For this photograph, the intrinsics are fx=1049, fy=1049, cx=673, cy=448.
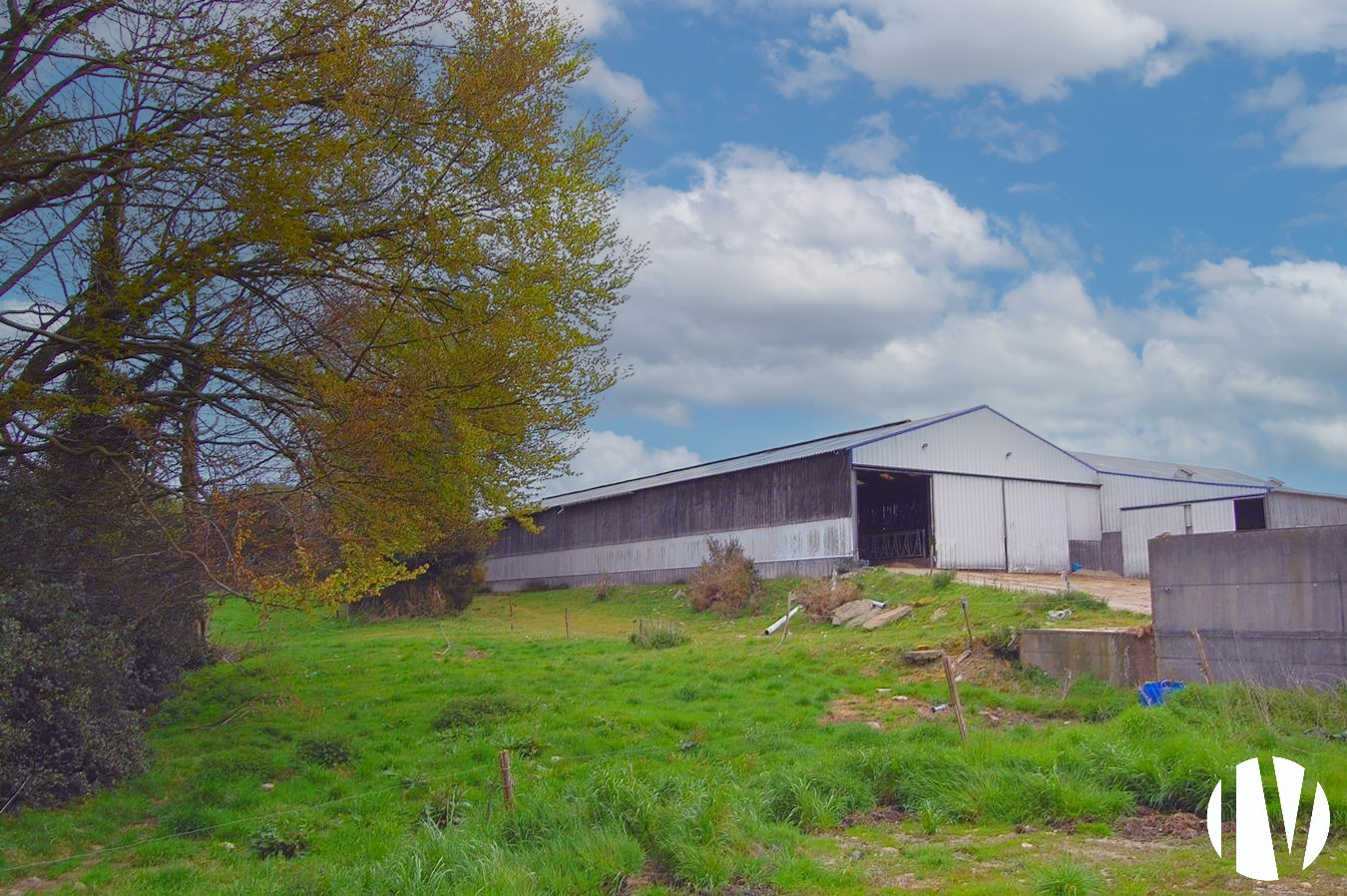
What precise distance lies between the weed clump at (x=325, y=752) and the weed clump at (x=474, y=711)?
1.53m

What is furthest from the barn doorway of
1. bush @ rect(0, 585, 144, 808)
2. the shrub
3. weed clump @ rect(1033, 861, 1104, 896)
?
weed clump @ rect(1033, 861, 1104, 896)

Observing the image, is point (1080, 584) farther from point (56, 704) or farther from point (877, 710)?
point (56, 704)

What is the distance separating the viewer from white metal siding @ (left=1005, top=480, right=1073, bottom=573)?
113ft

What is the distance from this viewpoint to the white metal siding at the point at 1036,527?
3459cm

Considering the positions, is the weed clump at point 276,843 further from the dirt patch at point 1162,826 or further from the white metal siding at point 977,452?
the white metal siding at point 977,452

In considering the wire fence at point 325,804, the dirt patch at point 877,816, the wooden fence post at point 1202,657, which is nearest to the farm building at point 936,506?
the wooden fence post at point 1202,657

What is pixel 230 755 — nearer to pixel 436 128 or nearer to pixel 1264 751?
pixel 436 128

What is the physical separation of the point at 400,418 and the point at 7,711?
190 inches

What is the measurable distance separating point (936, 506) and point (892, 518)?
7.43 metres

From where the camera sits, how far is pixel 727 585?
101ft

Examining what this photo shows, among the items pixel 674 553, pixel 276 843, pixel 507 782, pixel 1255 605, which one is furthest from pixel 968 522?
pixel 276 843

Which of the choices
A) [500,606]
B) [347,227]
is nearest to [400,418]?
[347,227]

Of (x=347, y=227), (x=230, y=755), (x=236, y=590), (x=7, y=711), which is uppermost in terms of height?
(x=347, y=227)

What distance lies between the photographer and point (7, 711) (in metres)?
10.5
